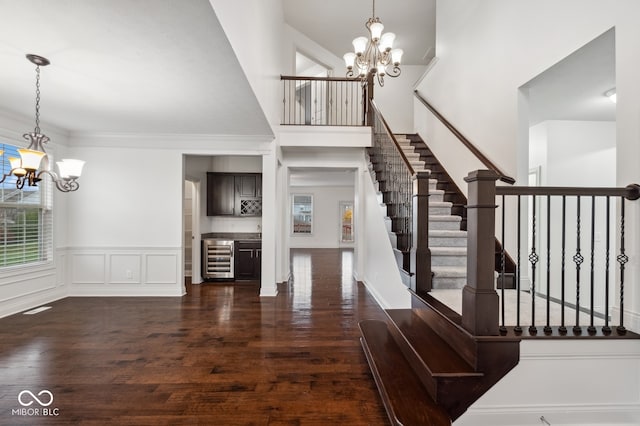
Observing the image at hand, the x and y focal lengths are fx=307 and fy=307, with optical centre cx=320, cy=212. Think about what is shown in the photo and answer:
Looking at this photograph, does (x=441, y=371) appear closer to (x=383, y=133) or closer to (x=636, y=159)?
(x=636, y=159)

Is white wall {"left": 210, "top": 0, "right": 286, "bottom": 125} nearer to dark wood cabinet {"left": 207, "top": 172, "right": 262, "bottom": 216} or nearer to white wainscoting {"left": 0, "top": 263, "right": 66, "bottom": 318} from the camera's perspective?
dark wood cabinet {"left": 207, "top": 172, "right": 262, "bottom": 216}

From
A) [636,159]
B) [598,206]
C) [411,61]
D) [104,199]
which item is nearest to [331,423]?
[636,159]

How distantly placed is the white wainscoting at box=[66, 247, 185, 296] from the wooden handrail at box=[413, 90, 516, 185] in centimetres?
454

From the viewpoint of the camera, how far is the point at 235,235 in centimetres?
636

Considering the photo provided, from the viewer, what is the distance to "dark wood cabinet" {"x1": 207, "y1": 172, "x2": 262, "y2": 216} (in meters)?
6.25

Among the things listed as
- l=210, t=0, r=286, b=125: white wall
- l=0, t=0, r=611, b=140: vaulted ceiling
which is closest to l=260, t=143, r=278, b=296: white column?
l=0, t=0, r=611, b=140: vaulted ceiling

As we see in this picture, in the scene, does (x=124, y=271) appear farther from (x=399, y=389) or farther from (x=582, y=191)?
(x=582, y=191)

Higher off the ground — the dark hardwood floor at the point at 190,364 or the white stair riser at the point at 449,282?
the white stair riser at the point at 449,282

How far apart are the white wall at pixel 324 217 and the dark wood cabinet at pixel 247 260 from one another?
600cm

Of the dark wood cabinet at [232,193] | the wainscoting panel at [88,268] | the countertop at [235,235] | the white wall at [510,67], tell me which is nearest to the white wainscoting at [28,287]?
the wainscoting panel at [88,268]

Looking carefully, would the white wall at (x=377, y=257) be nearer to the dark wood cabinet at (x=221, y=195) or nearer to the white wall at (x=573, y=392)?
the white wall at (x=573, y=392)

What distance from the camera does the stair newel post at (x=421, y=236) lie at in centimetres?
288

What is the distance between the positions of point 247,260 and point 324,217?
633cm

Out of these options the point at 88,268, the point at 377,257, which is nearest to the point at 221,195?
the point at 88,268
